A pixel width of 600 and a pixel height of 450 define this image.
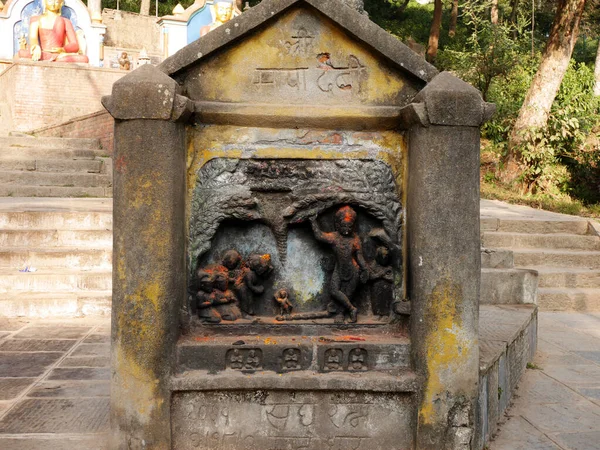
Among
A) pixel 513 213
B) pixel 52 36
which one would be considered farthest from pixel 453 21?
pixel 513 213

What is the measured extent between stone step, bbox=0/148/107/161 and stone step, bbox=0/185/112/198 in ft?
4.37

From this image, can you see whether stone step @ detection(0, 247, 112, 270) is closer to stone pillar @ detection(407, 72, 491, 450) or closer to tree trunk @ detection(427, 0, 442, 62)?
stone pillar @ detection(407, 72, 491, 450)

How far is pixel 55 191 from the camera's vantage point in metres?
10.7

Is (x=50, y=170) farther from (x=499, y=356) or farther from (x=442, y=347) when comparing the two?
(x=442, y=347)

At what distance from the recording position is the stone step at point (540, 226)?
25.8ft

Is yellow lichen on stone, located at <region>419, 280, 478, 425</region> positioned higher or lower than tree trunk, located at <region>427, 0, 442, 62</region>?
lower

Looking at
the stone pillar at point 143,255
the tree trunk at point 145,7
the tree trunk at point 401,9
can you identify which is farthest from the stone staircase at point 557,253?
the tree trunk at point 145,7

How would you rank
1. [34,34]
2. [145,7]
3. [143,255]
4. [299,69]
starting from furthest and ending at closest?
[145,7], [34,34], [299,69], [143,255]

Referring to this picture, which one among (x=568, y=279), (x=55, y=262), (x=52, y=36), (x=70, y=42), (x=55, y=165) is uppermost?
(x=52, y=36)

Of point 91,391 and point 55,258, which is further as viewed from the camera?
point 55,258

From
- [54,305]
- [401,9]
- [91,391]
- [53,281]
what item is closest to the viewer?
[91,391]

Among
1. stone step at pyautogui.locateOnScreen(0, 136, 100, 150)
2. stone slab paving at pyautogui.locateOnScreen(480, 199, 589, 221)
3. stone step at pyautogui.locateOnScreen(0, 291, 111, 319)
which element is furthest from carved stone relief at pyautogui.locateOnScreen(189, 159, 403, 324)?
stone step at pyautogui.locateOnScreen(0, 136, 100, 150)

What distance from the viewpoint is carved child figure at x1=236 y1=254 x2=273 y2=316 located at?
3270 millimetres

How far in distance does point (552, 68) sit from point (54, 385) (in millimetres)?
10553
